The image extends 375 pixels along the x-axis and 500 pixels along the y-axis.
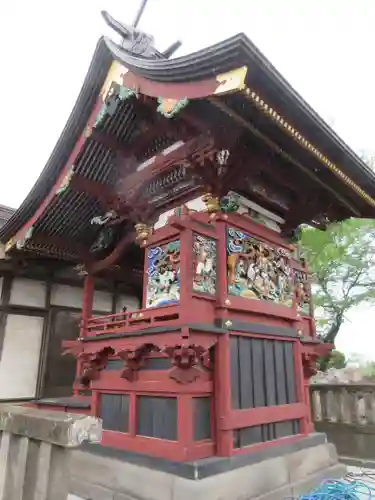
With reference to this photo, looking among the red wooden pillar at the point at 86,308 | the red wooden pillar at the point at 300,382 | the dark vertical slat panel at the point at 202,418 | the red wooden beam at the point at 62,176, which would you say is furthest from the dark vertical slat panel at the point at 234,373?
the red wooden beam at the point at 62,176

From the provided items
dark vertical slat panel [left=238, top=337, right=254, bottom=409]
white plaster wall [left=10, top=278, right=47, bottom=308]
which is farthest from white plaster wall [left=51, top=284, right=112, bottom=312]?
dark vertical slat panel [left=238, top=337, right=254, bottom=409]

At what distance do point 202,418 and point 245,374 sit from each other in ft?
2.53

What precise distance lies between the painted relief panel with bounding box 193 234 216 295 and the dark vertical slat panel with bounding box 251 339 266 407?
1.02 metres

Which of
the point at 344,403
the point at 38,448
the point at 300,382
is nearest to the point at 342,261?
the point at 344,403

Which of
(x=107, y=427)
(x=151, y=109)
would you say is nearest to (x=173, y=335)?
(x=107, y=427)

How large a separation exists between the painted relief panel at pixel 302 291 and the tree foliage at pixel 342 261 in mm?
6033

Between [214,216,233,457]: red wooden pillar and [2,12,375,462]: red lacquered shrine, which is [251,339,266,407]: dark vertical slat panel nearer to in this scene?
[2,12,375,462]: red lacquered shrine

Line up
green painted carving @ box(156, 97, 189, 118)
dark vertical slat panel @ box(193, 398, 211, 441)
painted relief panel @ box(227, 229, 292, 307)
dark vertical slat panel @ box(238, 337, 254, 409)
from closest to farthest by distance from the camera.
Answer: green painted carving @ box(156, 97, 189, 118) < dark vertical slat panel @ box(193, 398, 211, 441) < dark vertical slat panel @ box(238, 337, 254, 409) < painted relief panel @ box(227, 229, 292, 307)

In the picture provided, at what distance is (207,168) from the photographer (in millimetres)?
4730

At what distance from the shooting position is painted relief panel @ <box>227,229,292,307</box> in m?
4.91

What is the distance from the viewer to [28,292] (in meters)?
7.79

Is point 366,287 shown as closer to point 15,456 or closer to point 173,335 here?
point 173,335

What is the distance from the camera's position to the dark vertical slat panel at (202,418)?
14.0 ft

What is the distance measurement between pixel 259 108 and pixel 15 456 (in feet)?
11.6
